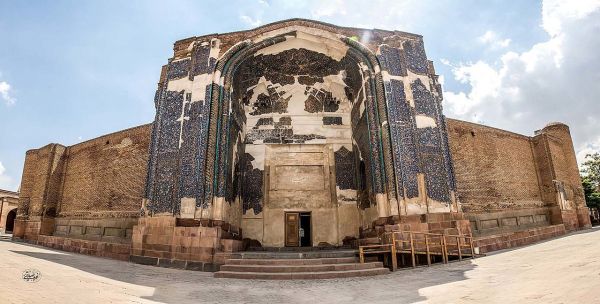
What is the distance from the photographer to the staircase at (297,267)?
668 cm

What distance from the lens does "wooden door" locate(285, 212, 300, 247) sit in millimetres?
11070

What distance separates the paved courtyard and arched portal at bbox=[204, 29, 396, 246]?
3.53 metres

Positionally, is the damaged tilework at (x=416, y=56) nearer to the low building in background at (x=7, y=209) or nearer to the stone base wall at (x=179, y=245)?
the stone base wall at (x=179, y=245)

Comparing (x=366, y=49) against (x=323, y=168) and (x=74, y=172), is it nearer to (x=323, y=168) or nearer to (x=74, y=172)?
(x=323, y=168)

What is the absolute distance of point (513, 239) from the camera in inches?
389

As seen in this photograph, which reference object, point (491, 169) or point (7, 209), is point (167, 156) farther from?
point (7, 209)

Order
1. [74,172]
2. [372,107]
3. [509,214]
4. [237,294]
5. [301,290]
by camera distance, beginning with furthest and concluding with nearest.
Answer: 1. [74,172]
2. [509,214]
3. [372,107]
4. [301,290]
5. [237,294]

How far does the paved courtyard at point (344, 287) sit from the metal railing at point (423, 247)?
0.61 meters

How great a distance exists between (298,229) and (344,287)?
18.7 feet

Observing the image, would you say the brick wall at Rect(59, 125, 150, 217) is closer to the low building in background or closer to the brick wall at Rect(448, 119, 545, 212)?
the low building in background

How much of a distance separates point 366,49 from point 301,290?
801 cm

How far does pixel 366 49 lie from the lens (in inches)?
409

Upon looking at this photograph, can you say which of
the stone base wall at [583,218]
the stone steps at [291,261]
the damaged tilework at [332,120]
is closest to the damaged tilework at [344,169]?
the damaged tilework at [332,120]

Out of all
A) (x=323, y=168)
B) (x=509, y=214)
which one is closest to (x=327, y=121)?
(x=323, y=168)
